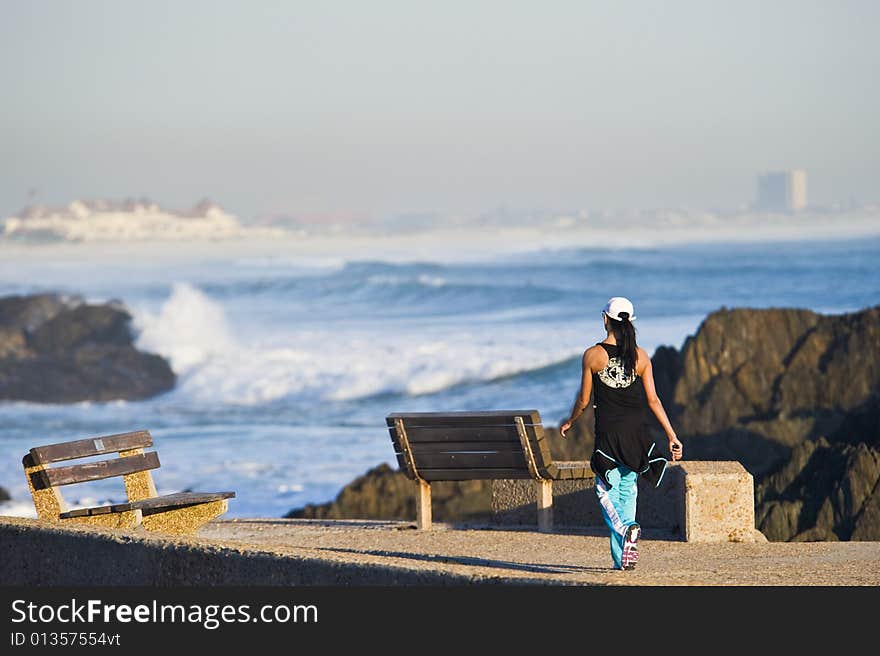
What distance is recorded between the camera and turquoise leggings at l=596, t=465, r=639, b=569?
26.9ft

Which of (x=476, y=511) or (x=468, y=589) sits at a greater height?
(x=468, y=589)

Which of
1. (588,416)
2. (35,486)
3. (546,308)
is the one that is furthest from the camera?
(546,308)

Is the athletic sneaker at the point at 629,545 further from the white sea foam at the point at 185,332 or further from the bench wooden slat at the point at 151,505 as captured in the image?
the white sea foam at the point at 185,332

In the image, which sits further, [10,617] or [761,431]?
[761,431]

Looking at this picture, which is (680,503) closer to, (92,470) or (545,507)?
(545,507)

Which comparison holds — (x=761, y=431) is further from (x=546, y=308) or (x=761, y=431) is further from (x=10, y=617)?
(x=546, y=308)

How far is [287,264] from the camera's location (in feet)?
255

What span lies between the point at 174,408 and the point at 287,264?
44.2 m

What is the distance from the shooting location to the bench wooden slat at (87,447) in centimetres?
930

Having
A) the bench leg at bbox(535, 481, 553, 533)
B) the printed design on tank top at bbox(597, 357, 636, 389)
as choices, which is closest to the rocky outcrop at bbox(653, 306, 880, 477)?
the bench leg at bbox(535, 481, 553, 533)

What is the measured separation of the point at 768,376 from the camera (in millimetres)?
19953

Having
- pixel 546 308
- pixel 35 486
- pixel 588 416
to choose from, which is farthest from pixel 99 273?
pixel 35 486

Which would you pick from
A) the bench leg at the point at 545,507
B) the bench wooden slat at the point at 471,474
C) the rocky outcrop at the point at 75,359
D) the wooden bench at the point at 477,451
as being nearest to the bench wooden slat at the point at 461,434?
the wooden bench at the point at 477,451

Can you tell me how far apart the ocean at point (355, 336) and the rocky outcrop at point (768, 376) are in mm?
4537
